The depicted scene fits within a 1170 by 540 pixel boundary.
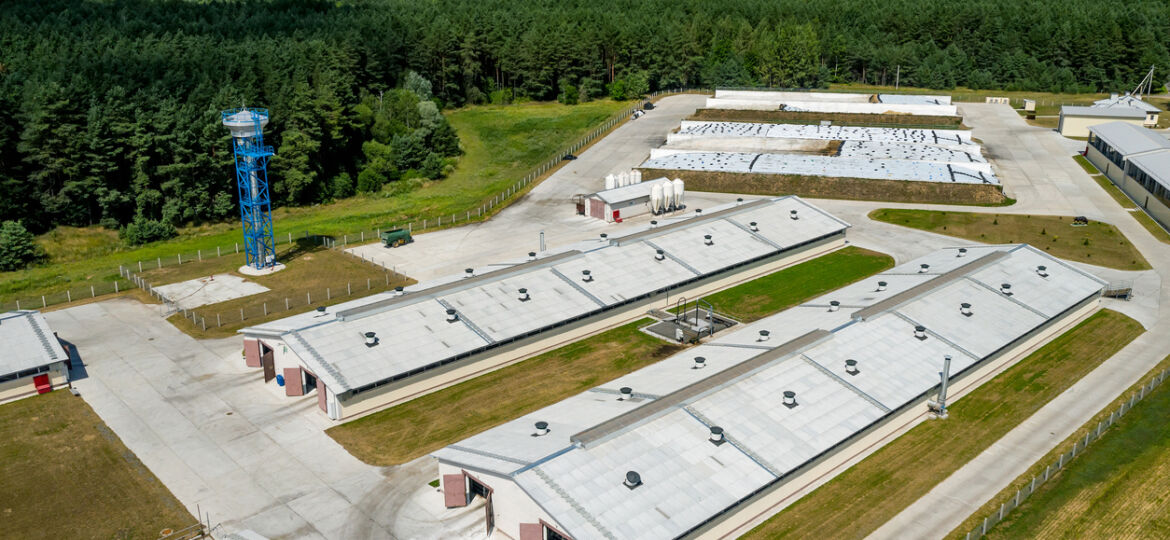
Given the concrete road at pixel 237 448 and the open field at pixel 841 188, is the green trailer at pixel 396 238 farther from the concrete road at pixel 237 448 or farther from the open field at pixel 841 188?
the open field at pixel 841 188

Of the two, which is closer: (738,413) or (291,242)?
(738,413)

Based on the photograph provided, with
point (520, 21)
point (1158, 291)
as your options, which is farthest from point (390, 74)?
point (1158, 291)

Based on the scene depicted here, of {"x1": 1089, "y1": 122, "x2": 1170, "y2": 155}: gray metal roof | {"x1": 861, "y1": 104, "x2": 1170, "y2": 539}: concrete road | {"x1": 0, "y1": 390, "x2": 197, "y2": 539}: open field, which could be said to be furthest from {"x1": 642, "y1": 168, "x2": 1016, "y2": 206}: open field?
{"x1": 0, "y1": 390, "x2": 197, "y2": 539}: open field

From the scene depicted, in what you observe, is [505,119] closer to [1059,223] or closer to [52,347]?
[1059,223]

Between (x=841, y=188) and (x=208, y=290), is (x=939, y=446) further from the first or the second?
(x=841, y=188)

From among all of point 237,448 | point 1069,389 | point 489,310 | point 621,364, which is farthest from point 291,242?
point 1069,389

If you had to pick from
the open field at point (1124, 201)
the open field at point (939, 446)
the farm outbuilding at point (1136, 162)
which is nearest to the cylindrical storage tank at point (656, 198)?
the open field at point (939, 446)

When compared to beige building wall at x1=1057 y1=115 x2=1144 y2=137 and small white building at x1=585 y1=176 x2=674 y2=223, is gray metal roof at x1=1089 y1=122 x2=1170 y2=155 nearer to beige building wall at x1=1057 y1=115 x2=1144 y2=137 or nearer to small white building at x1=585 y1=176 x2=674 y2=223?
beige building wall at x1=1057 y1=115 x2=1144 y2=137
